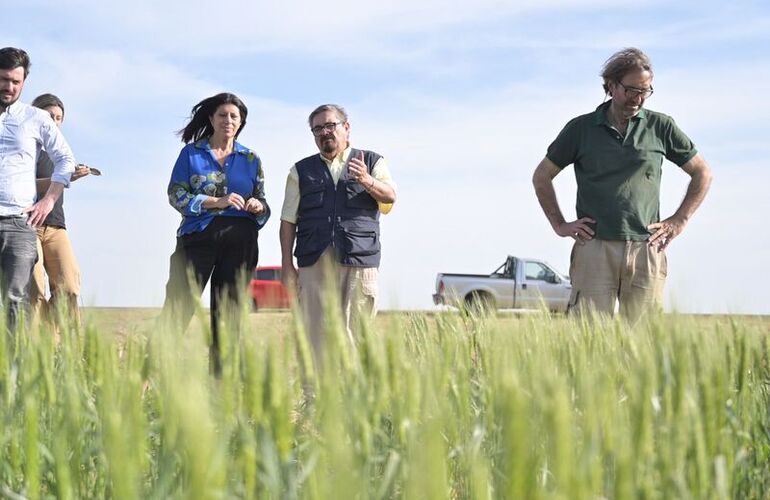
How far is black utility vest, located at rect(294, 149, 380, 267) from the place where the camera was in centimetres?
447

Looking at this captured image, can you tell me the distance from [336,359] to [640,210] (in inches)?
110

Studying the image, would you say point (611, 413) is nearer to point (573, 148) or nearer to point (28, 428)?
point (28, 428)

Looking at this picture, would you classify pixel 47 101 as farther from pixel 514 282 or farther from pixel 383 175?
pixel 514 282

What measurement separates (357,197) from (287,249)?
45cm

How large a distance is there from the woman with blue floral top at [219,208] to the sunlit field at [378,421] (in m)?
2.24

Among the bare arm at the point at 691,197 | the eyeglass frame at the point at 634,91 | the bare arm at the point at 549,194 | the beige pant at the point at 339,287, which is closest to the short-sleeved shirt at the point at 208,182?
the beige pant at the point at 339,287

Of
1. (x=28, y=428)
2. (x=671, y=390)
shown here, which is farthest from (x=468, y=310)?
(x=28, y=428)

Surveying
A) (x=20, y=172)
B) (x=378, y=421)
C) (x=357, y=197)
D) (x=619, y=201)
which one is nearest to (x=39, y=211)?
(x=20, y=172)

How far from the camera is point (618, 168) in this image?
4.05 meters

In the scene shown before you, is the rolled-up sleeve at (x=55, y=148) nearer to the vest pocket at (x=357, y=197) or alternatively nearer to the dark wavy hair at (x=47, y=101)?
the dark wavy hair at (x=47, y=101)

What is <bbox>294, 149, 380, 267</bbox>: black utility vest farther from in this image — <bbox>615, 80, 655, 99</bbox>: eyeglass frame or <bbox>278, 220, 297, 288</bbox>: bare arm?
<bbox>615, 80, 655, 99</bbox>: eyeglass frame

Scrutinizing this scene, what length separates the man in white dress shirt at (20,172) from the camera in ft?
14.2

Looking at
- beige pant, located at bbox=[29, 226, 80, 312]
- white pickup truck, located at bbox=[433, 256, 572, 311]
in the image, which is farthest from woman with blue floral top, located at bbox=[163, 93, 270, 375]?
white pickup truck, located at bbox=[433, 256, 572, 311]

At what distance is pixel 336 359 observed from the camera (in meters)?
1.51
